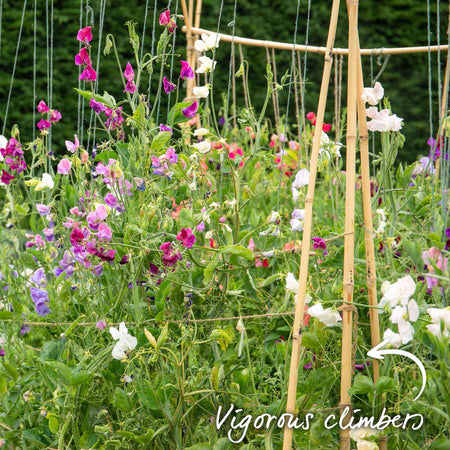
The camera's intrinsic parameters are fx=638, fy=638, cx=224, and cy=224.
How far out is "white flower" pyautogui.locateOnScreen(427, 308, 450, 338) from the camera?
0.95 meters

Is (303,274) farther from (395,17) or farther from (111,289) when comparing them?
(395,17)

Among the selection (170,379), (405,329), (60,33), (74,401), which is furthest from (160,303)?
(60,33)

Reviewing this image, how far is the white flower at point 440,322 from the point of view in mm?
955

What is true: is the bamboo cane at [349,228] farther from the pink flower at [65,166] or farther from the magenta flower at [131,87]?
the pink flower at [65,166]

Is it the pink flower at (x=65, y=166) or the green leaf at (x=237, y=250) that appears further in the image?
the pink flower at (x=65, y=166)

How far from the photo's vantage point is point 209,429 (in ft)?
4.32

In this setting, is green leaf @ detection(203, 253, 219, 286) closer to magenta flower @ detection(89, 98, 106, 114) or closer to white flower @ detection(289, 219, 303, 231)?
white flower @ detection(289, 219, 303, 231)

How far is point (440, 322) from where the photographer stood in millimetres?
957

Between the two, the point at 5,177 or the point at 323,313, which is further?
the point at 5,177

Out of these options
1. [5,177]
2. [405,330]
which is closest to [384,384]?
[405,330]

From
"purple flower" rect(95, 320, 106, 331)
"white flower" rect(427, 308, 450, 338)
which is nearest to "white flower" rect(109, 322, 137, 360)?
"purple flower" rect(95, 320, 106, 331)

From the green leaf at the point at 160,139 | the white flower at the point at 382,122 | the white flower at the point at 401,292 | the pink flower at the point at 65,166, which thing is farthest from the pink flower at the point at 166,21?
the white flower at the point at 401,292

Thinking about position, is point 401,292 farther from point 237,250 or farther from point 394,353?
point 237,250

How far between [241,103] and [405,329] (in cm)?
405
